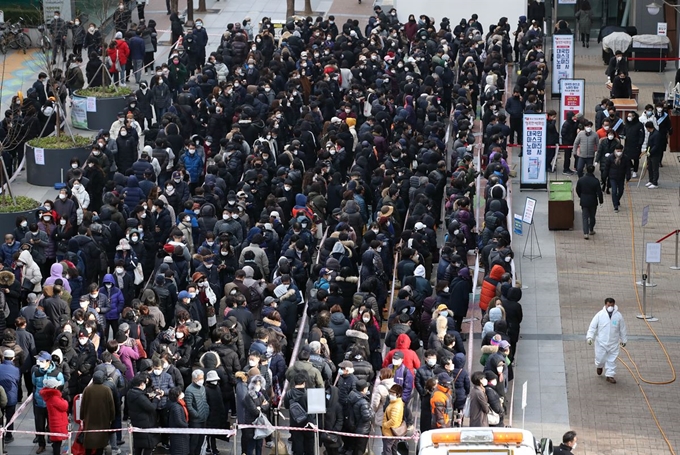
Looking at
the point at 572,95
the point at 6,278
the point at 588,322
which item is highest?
the point at 572,95

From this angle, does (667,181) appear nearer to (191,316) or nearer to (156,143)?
(156,143)

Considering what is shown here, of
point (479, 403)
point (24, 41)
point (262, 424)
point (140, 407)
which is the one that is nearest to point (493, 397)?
point (479, 403)

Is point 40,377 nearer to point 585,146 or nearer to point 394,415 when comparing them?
point 394,415

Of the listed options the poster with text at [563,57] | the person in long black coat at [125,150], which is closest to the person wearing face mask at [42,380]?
the person in long black coat at [125,150]

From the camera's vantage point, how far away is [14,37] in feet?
148

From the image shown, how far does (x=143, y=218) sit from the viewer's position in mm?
25781

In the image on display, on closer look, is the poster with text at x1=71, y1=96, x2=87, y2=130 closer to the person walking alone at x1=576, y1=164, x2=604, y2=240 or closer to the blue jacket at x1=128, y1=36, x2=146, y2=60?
the blue jacket at x1=128, y1=36, x2=146, y2=60

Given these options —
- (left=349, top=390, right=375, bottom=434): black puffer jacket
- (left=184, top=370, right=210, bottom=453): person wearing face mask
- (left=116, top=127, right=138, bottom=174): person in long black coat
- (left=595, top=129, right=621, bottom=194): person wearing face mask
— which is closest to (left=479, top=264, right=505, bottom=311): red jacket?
(left=349, top=390, right=375, bottom=434): black puffer jacket

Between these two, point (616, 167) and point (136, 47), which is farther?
point (136, 47)

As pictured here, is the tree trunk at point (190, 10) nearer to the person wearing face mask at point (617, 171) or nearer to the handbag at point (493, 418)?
the person wearing face mask at point (617, 171)

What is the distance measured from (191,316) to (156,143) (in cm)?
815

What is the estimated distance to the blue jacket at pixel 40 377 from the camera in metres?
20.0

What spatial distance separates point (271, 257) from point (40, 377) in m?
5.86

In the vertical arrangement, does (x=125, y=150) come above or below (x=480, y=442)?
above
